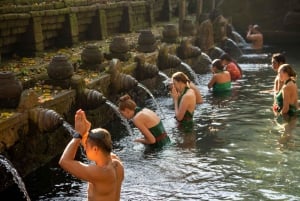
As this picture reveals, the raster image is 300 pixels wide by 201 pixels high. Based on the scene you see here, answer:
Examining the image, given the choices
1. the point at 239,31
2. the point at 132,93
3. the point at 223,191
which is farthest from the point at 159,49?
the point at 239,31

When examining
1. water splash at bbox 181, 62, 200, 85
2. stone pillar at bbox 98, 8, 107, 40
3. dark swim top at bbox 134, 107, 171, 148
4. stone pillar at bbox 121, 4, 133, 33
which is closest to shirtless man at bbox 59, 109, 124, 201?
dark swim top at bbox 134, 107, 171, 148

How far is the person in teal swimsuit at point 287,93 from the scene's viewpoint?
10.6 metres

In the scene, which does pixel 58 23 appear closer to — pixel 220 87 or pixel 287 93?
pixel 220 87

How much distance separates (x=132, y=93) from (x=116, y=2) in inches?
295

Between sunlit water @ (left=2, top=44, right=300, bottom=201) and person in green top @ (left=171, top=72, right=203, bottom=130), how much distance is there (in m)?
0.28

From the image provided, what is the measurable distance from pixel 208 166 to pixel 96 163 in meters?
3.50

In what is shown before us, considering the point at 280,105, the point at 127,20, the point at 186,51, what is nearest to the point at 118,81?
the point at 280,105

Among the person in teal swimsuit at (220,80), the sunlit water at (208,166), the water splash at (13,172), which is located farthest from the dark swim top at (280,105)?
the water splash at (13,172)

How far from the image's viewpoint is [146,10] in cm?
2366

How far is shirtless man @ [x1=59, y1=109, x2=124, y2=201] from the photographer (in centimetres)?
499

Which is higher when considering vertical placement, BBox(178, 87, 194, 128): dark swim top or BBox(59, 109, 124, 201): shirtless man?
BBox(59, 109, 124, 201): shirtless man

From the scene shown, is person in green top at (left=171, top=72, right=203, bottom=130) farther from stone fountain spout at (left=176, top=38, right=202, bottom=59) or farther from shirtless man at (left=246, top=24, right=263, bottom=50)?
shirtless man at (left=246, top=24, right=263, bottom=50)

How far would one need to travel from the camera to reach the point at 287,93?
10633 mm

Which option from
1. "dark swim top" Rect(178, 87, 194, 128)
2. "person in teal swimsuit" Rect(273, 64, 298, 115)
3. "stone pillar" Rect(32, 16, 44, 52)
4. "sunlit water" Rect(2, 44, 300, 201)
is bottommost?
"sunlit water" Rect(2, 44, 300, 201)
